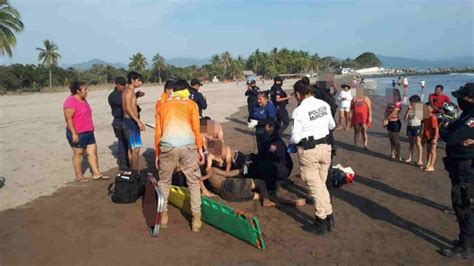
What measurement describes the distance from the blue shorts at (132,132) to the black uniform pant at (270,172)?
245cm

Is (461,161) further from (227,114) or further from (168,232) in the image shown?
(227,114)

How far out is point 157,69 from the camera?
9425 cm

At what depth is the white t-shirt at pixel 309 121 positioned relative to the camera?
4.67 meters

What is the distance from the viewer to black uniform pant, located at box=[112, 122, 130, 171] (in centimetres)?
765

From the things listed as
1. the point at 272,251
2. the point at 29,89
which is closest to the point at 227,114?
the point at 272,251

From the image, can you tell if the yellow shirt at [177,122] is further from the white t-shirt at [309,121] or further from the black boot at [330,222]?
the black boot at [330,222]

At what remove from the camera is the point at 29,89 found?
51.5 meters

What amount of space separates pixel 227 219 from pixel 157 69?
3665 inches

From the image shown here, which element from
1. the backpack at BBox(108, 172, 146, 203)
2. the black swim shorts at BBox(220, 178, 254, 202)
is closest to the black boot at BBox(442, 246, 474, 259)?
the black swim shorts at BBox(220, 178, 254, 202)

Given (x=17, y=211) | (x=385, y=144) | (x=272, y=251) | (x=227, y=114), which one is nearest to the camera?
(x=272, y=251)

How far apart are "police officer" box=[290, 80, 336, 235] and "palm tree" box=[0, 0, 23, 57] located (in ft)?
134

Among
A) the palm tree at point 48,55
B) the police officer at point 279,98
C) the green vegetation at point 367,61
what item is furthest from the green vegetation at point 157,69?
the police officer at point 279,98

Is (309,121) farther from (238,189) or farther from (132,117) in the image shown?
(132,117)

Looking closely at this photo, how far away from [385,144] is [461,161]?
6.53m
